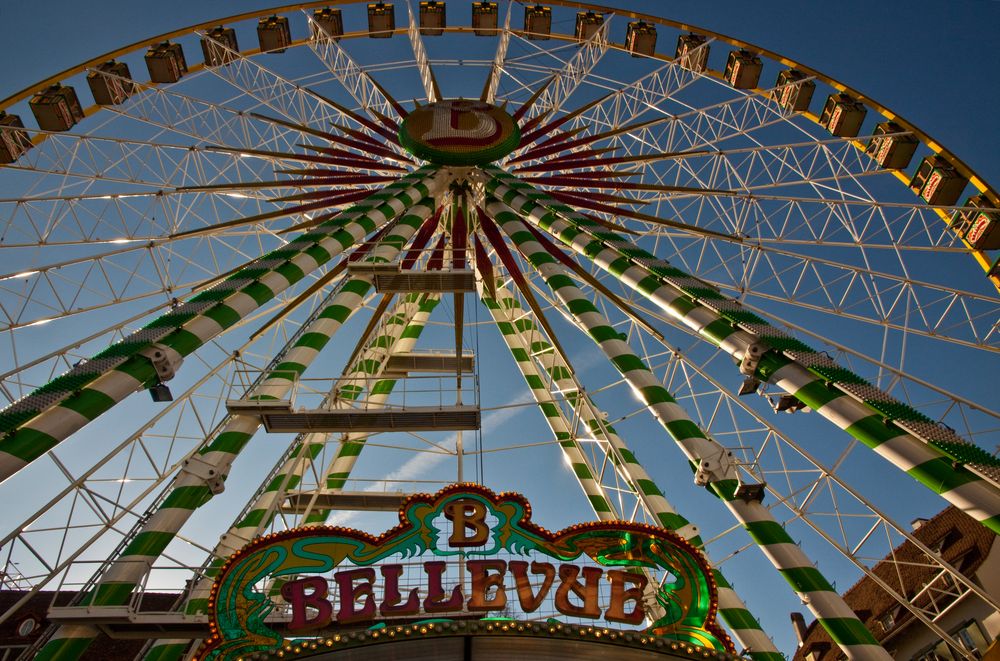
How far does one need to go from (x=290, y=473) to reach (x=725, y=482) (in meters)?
7.87

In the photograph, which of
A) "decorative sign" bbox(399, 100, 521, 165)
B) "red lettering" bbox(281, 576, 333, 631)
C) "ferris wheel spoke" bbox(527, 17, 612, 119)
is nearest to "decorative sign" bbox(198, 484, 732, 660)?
"red lettering" bbox(281, 576, 333, 631)

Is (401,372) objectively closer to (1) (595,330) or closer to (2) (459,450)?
(2) (459,450)

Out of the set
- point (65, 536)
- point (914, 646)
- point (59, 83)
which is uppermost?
point (59, 83)

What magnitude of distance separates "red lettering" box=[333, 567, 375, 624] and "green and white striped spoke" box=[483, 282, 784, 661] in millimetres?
4940

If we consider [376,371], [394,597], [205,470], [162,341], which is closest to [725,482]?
[394,597]

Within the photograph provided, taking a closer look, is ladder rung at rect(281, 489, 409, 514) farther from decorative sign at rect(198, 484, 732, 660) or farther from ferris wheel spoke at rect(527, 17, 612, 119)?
ferris wheel spoke at rect(527, 17, 612, 119)

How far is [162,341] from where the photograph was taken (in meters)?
11.2

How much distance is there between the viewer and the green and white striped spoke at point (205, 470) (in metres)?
8.96

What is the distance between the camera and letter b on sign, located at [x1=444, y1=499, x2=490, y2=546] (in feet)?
30.1

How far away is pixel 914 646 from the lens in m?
21.4

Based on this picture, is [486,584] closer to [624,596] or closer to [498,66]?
[624,596]

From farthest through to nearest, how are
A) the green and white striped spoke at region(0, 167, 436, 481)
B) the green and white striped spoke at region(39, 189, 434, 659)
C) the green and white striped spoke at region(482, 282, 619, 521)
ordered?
the green and white striped spoke at region(482, 282, 619, 521) → the green and white striped spoke at region(0, 167, 436, 481) → the green and white striped spoke at region(39, 189, 434, 659)

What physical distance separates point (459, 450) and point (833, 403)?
23.2 feet

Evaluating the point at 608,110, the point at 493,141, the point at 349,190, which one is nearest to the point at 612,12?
the point at 608,110
